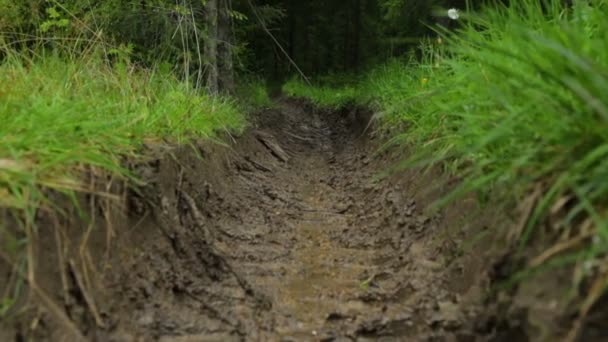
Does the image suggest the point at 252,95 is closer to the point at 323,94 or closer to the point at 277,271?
the point at 277,271

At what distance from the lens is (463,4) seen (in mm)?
8352

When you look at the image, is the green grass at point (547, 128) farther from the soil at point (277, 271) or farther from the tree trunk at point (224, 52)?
the tree trunk at point (224, 52)

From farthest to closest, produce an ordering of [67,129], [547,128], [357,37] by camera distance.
→ [357,37] < [67,129] < [547,128]

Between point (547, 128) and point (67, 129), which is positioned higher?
point (547, 128)

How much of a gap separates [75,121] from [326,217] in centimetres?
224

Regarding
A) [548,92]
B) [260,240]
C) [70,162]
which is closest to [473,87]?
[548,92]

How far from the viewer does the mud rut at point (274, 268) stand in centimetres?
235

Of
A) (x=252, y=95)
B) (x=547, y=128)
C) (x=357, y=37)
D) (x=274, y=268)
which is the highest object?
(x=547, y=128)

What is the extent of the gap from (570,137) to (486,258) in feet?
1.96

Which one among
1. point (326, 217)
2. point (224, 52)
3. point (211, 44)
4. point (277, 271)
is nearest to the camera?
point (277, 271)

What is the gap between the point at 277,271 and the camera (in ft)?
10.3

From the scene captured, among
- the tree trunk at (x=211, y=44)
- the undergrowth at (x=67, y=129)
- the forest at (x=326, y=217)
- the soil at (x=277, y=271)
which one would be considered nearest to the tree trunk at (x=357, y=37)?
the tree trunk at (x=211, y=44)

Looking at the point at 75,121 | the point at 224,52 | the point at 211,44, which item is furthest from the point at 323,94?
the point at 75,121

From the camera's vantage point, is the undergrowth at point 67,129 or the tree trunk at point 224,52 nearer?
the undergrowth at point 67,129
